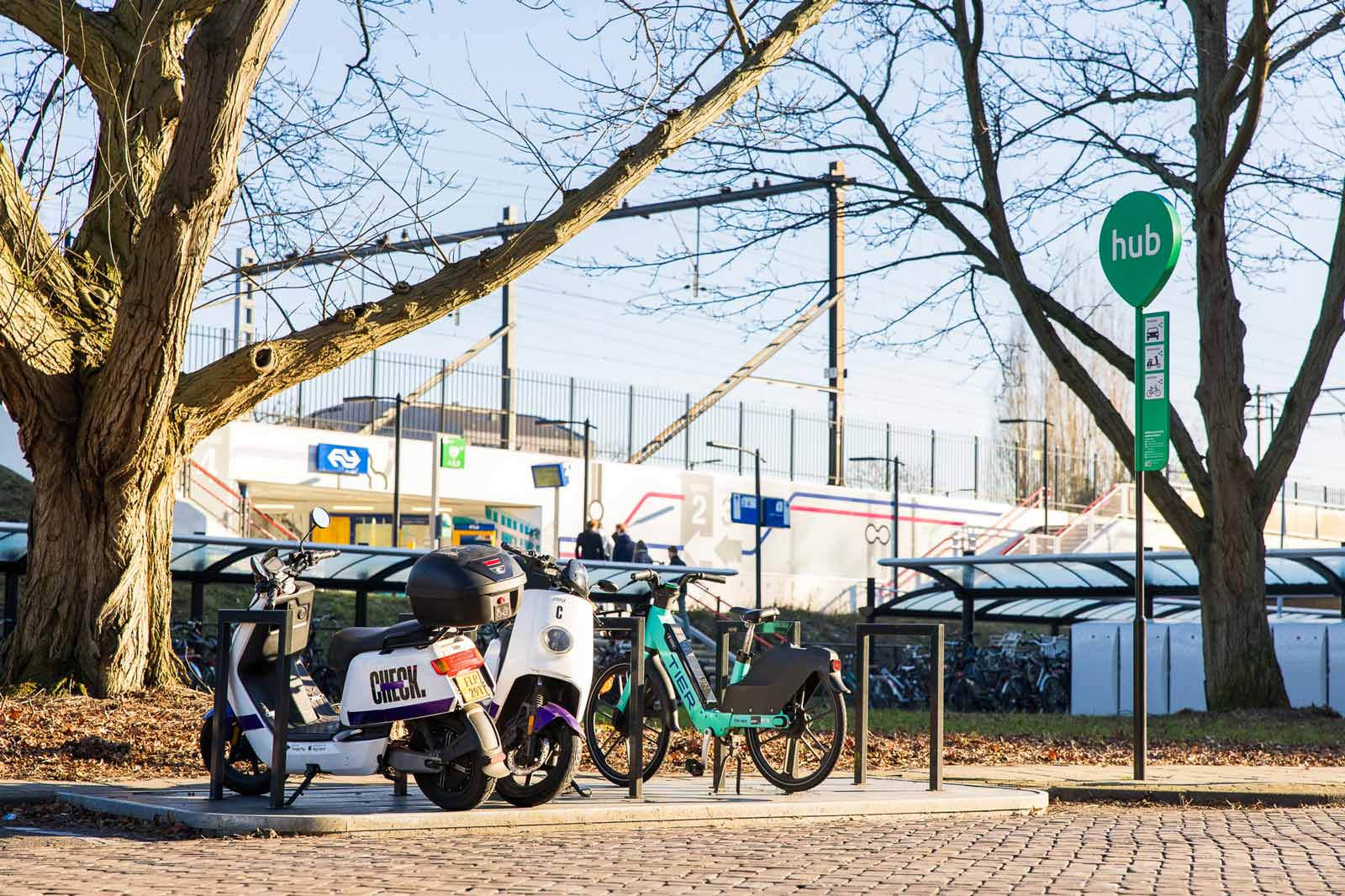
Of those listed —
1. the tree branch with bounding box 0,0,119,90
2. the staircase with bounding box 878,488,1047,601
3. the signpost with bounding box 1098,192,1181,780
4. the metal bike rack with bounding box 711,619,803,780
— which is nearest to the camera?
the metal bike rack with bounding box 711,619,803,780

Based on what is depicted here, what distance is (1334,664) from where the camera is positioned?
19609 millimetres

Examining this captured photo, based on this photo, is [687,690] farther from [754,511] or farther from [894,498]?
[894,498]

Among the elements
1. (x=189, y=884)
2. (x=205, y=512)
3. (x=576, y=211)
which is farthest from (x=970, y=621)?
(x=189, y=884)

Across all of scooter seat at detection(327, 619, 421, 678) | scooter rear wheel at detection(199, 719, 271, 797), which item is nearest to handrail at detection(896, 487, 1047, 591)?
scooter rear wheel at detection(199, 719, 271, 797)

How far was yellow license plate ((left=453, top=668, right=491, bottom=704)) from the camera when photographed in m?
7.05

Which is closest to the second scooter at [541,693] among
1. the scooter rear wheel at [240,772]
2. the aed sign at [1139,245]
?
the scooter rear wheel at [240,772]

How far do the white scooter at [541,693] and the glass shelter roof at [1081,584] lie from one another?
617 inches

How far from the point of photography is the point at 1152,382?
10508 millimetres

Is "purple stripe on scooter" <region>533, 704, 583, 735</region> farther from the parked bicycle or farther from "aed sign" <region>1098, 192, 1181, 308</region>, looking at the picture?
the parked bicycle

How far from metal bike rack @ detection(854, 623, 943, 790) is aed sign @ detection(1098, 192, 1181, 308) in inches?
121

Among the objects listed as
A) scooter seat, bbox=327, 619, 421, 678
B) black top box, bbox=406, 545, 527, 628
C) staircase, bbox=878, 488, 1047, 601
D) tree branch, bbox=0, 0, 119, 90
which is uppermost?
tree branch, bbox=0, 0, 119, 90

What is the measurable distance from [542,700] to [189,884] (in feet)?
7.73

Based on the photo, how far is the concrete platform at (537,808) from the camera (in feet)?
22.3

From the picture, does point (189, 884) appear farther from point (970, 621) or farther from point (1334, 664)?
point (970, 621)
